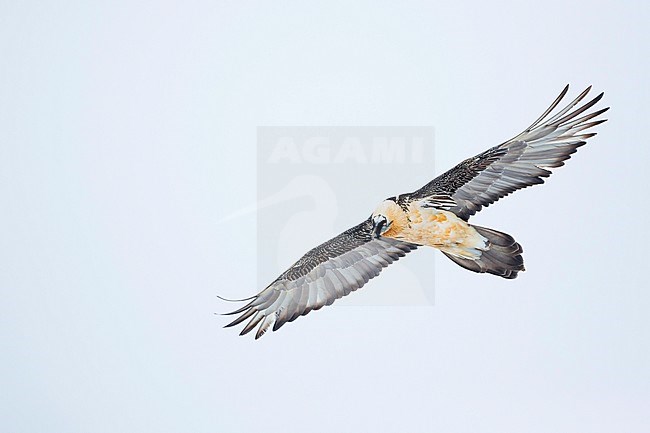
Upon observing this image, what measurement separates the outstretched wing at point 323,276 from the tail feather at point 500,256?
1.12m

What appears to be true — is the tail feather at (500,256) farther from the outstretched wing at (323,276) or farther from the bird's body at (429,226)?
the outstretched wing at (323,276)

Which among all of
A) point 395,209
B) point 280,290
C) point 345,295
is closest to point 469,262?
point 395,209

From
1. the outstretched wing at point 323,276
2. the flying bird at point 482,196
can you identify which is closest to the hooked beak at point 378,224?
the flying bird at point 482,196

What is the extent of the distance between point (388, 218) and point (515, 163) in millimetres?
1294

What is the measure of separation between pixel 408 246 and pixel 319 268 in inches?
38.0

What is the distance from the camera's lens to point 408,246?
7777 millimetres

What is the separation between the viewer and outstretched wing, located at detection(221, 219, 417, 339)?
25.0 ft

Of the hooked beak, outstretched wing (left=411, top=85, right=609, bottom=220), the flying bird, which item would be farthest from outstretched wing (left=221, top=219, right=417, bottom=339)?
outstretched wing (left=411, top=85, right=609, bottom=220)

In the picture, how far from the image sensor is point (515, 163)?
688cm

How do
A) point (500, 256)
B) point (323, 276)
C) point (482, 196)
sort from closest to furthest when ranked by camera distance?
1. point (500, 256)
2. point (482, 196)
3. point (323, 276)

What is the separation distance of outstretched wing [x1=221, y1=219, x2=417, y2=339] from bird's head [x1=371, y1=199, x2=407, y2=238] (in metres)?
0.68

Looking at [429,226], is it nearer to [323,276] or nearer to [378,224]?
[378,224]

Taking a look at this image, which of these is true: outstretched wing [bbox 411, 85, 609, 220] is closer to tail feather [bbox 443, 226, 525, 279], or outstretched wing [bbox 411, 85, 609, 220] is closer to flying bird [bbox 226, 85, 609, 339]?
flying bird [bbox 226, 85, 609, 339]

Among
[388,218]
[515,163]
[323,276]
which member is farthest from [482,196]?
[323,276]
